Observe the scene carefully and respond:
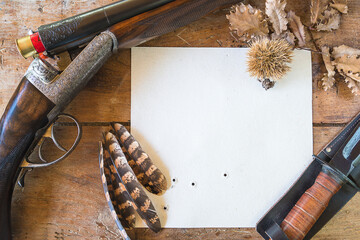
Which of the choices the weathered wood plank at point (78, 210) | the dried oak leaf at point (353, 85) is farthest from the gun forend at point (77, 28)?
the dried oak leaf at point (353, 85)

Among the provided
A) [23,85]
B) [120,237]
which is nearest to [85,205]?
[120,237]

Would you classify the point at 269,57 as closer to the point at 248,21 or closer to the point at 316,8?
the point at 248,21

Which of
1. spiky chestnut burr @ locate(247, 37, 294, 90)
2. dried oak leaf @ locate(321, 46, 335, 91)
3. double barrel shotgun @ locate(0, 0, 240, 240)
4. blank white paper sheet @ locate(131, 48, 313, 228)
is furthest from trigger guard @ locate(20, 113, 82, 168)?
dried oak leaf @ locate(321, 46, 335, 91)

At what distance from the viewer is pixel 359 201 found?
956 millimetres

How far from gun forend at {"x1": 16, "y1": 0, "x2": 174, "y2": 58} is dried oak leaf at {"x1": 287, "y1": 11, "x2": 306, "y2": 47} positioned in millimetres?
Result: 389

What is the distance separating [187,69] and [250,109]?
232 mm

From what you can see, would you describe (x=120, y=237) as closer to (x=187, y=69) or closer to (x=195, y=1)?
(x=187, y=69)

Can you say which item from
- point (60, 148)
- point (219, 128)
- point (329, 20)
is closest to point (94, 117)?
point (60, 148)

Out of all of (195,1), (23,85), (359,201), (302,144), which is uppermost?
(195,1)

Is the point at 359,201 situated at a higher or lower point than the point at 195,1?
lower

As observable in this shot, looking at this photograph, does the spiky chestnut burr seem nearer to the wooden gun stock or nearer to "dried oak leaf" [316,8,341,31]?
"dried oak leaf" [316,8,341,31]

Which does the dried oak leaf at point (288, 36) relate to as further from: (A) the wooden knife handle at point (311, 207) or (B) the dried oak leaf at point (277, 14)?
(A) the wooden knife handle at point (311, 207)

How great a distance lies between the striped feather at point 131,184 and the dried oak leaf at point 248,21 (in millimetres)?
488

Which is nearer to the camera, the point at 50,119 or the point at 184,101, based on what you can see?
the point at 50,119
